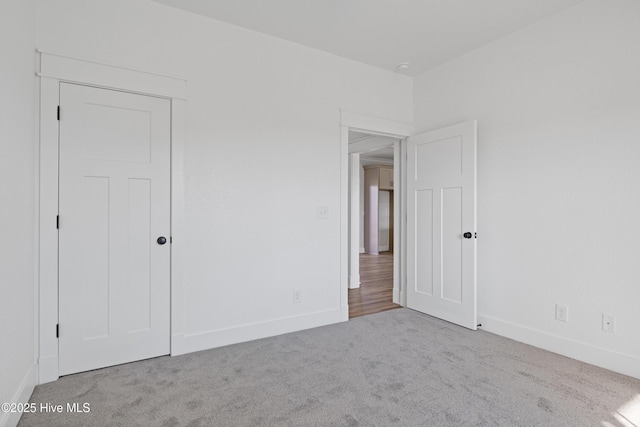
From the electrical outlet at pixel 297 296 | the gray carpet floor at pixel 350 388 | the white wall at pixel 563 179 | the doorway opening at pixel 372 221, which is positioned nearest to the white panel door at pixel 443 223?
the white wall at pixel 563 179

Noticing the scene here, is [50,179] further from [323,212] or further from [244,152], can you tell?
[323,212]

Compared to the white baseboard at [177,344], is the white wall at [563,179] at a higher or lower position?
higher

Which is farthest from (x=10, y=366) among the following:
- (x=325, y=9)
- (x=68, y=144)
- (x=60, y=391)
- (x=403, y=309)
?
(x=403, y=309)

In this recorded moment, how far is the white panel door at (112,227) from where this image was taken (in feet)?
7.52

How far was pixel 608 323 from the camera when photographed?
2428 mm

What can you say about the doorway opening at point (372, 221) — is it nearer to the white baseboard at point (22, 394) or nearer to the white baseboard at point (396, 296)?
the white baseboard at point (396, 296)

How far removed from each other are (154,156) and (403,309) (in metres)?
3.06

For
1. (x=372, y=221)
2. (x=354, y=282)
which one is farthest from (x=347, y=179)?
(x=372, y=221)

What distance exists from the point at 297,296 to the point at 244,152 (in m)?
1.45

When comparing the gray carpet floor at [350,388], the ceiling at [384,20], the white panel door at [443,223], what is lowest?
the gray carpet floor at [350,388]

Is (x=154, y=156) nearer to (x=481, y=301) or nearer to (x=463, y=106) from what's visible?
(x=463, y=106)

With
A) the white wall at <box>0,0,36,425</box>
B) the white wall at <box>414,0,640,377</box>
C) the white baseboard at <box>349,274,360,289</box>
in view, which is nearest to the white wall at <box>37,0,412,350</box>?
the white wall at <box>0,0,36,425</box>

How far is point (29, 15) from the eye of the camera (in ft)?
6.76

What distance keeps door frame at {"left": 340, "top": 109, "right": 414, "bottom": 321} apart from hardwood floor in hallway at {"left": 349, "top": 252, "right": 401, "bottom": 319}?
0.20 meters
